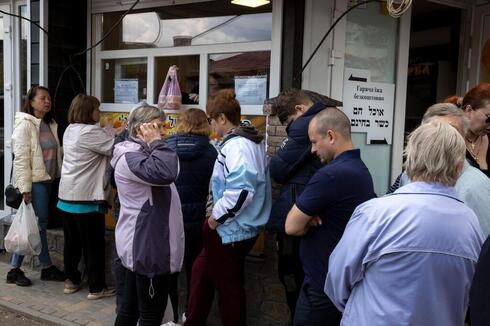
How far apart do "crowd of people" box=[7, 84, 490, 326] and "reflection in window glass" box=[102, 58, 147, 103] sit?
0.76 metres

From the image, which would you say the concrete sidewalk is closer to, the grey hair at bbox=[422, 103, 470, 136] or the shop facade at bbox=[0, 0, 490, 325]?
the shop facade at bbox=[0, 0, 490, 325]

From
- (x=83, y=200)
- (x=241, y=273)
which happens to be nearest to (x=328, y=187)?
(x=241, y=273)

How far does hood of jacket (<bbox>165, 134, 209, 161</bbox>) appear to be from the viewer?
376 cm

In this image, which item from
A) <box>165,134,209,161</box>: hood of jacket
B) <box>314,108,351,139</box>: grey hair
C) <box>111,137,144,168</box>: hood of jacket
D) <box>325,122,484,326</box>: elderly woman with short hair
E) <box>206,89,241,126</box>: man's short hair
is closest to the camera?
<box>325,122,484,326</box>: elderly woman with short hair

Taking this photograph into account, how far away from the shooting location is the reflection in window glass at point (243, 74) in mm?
4477

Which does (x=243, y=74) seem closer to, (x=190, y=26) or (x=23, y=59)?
(x=190, y=26)

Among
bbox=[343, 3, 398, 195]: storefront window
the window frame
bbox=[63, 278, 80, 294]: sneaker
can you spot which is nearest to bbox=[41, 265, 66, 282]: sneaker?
bbox=[63, 278, 80, 294]: sneaker

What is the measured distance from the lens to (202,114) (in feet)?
12.7

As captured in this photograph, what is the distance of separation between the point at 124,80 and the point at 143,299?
3.06 meters

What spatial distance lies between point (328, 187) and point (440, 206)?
75 cm

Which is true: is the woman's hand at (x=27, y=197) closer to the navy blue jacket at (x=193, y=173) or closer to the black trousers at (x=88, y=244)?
the black trousers at (x=88, y=244)

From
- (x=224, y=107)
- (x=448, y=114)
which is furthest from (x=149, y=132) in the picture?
(x=448, y=114)

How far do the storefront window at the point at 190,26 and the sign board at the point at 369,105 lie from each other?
84cm

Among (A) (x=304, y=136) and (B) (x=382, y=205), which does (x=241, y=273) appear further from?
(B) (x=382, y=205)
